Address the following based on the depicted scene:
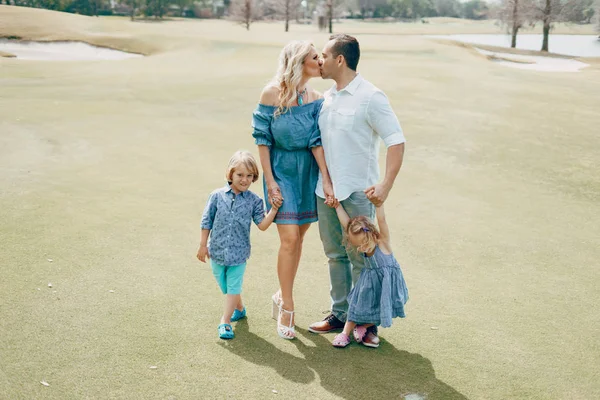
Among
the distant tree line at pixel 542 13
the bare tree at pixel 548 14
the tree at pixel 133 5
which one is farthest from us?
the tree at pixel 133 5

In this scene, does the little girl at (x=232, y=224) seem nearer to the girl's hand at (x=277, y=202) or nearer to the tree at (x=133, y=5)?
the girl's hand at (x=277, y=202)

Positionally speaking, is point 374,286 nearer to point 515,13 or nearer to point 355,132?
point 355,132

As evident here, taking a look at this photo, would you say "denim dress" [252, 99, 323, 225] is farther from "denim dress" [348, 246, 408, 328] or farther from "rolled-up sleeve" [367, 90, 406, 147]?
"denim dress" [348, 246, 408, 328]

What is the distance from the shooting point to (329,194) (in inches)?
184

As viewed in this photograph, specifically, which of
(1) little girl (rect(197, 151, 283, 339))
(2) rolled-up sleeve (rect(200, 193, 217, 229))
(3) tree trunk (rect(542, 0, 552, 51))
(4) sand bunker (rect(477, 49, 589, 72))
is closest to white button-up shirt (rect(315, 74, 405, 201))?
(1) little girl (rect(197, 151, 283, 339))

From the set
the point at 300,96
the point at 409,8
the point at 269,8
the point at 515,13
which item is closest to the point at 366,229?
the point at 300,96

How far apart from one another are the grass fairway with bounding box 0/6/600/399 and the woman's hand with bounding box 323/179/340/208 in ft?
3.49

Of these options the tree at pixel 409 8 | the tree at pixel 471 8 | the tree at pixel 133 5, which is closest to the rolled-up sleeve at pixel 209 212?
the tree at pixel 133 5

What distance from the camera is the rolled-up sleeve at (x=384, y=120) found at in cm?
439

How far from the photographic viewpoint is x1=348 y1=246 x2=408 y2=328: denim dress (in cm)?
462

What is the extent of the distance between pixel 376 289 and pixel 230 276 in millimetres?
1132

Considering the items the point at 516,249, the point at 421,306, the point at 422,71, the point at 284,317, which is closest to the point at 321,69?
the point at 284,317

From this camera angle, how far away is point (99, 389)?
393 cm

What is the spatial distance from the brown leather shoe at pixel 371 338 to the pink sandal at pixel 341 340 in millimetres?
133
